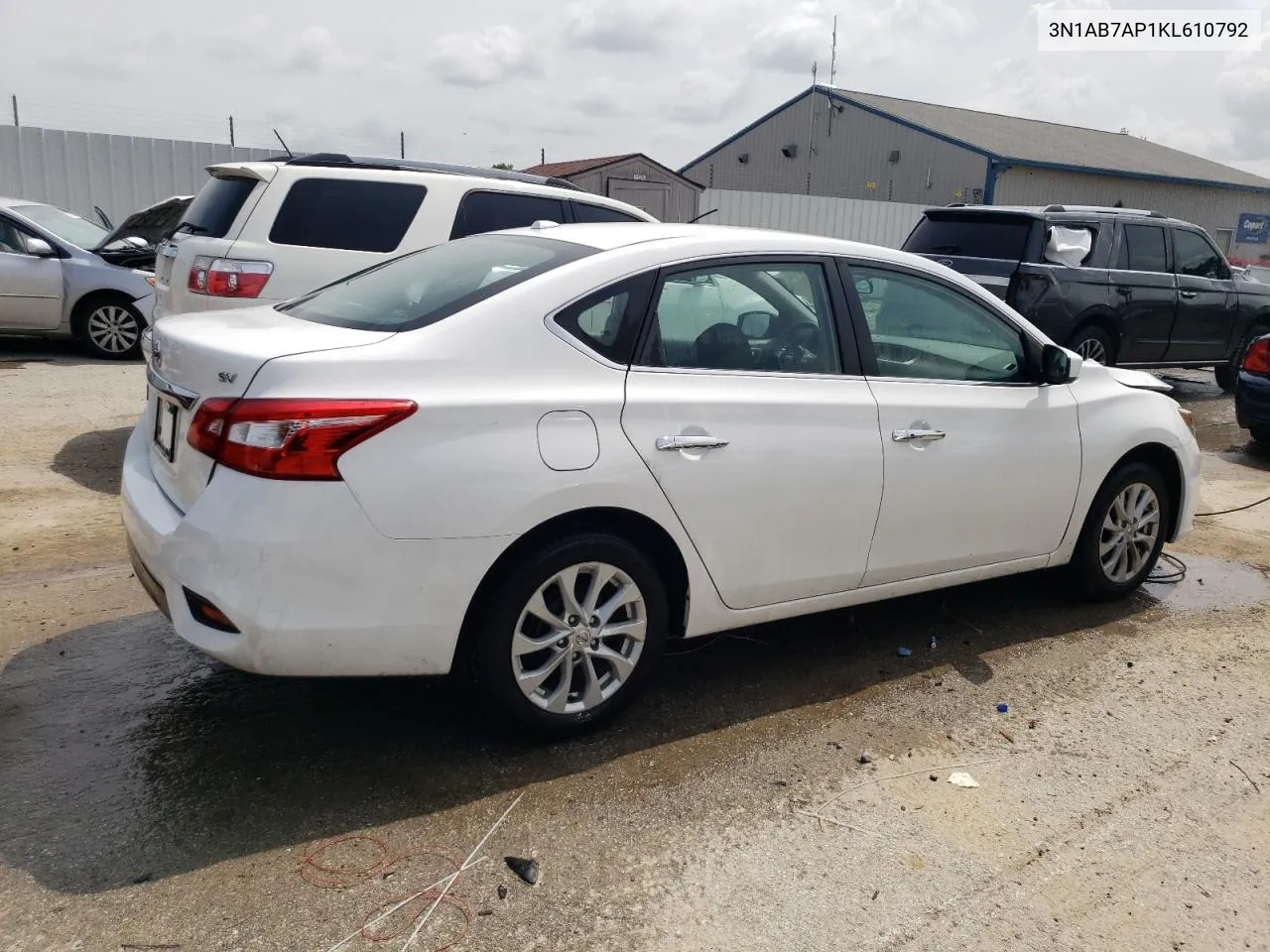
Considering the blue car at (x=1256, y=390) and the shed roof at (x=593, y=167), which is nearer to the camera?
the blue car at (x=1256, y=390)

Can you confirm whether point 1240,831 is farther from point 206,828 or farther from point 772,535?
point 206,828

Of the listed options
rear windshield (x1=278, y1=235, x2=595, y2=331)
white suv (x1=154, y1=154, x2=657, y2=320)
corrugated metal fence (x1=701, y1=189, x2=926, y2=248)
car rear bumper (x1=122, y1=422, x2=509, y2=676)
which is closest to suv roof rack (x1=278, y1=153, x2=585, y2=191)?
white suv (x1=154, y1=154, x2=657, y2=320)

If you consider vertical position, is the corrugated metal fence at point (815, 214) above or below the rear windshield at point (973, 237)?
above

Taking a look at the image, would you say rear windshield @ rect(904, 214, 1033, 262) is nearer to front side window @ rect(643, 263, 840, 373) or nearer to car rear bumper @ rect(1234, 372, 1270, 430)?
car rear bumper @ rect(1234, 372, 1270, 430)

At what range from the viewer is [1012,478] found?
4410 millimetres

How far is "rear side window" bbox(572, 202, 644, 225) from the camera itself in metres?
7.30

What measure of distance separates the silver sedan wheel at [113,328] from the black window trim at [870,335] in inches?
352

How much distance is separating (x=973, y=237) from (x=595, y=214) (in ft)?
14.8

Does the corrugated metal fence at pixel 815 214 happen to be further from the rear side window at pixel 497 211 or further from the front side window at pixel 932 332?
the front side window at pixel 932 332

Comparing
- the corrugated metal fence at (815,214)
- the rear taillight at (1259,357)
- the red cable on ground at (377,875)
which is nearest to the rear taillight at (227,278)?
the red cable on ground at (377,875)

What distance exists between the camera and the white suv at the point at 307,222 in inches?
245

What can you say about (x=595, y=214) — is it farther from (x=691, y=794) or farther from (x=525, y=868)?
(x=525, y=868)

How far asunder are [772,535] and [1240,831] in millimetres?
1716

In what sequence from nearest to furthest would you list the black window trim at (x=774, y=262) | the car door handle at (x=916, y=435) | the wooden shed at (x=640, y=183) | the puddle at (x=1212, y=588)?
the black window trim at (x=774, y=262) → the car door handle at (x=916, y=435) → the puddle at (x=1212, y=588) → the wooden shed at (x=640, y=183)
